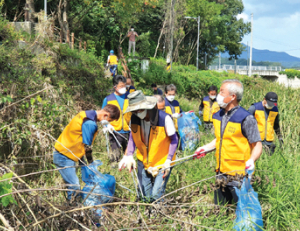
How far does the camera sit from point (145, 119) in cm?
338

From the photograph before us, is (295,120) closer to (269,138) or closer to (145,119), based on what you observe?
(269,138)

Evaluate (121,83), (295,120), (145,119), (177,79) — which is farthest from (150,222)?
(177,79)

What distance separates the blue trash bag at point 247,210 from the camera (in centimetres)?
Answer: 292

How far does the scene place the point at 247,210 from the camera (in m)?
2.94

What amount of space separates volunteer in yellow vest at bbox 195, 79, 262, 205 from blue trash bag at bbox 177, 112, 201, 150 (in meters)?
2.65

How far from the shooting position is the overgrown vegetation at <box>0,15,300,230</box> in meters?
2.52

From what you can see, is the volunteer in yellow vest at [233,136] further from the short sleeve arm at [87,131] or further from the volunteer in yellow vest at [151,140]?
the short sleeve arm at [87,131]

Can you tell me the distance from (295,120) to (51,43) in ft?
20.7

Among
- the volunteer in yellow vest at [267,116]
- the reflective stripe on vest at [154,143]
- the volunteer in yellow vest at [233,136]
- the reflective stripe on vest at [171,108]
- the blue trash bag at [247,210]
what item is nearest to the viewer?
the blue trash bag at [247,210]

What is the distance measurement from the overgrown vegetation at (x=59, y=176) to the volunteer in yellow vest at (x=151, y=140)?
0.27m

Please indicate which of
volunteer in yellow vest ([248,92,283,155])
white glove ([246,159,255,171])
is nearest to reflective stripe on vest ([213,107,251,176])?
white glove ([246,159,255,171])

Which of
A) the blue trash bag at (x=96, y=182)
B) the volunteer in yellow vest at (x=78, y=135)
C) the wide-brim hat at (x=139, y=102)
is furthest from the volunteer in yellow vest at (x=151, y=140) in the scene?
the volunteer in yellow vest at (x=78, y=135)

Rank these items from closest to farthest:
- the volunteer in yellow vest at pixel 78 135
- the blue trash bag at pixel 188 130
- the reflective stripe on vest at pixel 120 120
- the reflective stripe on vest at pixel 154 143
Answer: the reflective stripe on vest at pixel 154 143 → the volunteer in yellow vest at pixel 78 135 → the reflective stripe on vest at pixel 120 120 → the blue trash bag at pixel 188 130

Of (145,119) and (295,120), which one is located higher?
(145,119)
